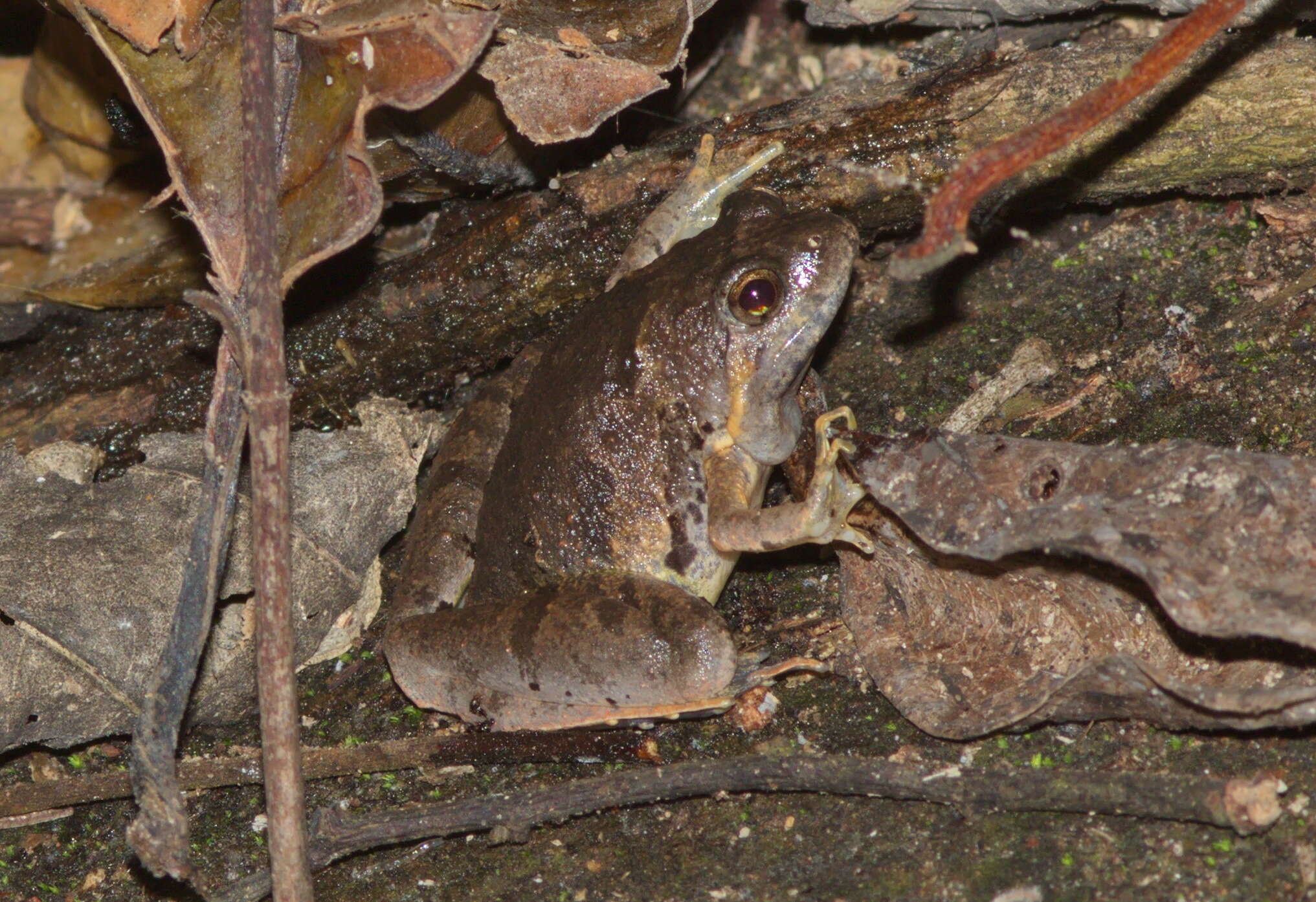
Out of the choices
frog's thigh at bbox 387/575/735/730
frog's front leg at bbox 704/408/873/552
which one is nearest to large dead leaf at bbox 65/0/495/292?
frog's thigh at bbox 387/575/735/730

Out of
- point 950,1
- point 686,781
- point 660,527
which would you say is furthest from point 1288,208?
point 686,781

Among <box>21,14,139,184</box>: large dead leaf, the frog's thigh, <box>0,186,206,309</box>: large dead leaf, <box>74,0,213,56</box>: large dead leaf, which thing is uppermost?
<box>74,0,213,56</box>: large dead leaf

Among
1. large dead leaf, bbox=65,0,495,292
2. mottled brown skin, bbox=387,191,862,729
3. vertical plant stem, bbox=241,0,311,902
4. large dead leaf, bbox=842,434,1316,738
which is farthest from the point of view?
mottled brown skin, bbox=387,191,862,729

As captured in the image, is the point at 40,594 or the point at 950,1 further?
the point at 950,1

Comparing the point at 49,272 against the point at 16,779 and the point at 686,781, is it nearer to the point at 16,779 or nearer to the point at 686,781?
the point at 16,779

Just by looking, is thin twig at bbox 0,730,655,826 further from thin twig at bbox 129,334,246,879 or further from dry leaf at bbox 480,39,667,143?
dry leaf at bbox 480,39,667,143

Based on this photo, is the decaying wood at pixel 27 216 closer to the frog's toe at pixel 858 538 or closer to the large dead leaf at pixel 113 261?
the large dead leaf at pixel 113 261
